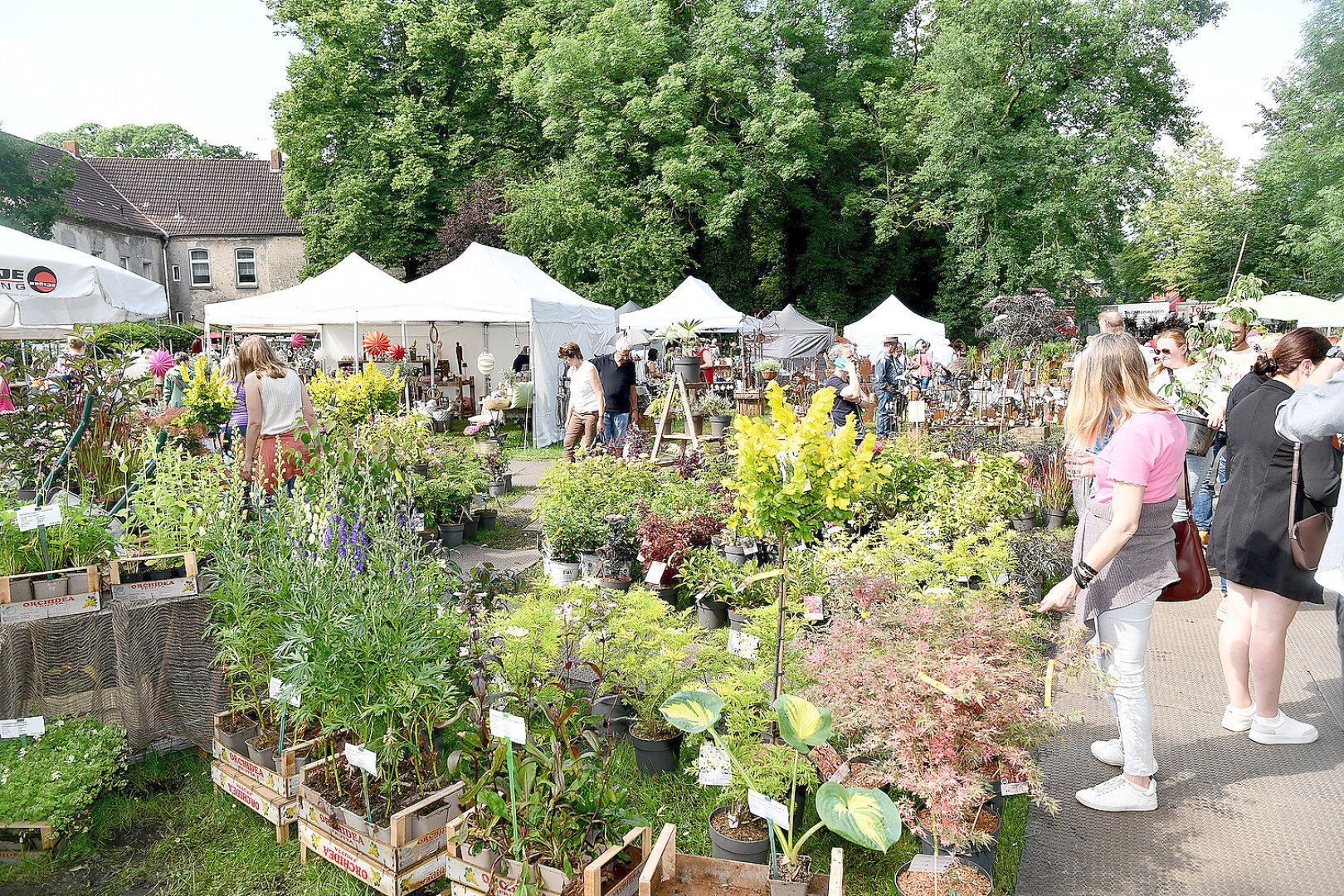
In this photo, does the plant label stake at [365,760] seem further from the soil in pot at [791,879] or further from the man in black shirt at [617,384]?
the man in black shirt at [617,384]

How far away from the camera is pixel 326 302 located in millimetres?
11305

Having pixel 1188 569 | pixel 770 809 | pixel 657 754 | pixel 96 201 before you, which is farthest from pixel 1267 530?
pixel 96 201

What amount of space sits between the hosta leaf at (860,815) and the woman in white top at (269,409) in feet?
12.6

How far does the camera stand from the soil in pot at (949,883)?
2.28 meters

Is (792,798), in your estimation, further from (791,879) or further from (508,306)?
(508,306)

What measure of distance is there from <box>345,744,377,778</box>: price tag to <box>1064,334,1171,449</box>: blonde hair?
96.7 inches

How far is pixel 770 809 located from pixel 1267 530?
7.82 ft

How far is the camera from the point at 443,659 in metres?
2.69

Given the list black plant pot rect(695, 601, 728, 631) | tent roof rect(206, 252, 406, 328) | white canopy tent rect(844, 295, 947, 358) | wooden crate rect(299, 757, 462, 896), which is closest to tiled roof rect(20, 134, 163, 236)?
tent roof rect(206, 252, 406, 328)

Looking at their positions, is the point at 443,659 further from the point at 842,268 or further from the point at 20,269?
the point at 842,268

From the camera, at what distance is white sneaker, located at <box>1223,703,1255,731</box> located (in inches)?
138

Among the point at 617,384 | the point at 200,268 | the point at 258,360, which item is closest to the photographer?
the point at 258,360

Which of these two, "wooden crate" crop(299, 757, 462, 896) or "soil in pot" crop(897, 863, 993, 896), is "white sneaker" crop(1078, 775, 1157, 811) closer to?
"soil in pot" crop(897, 863, 993, 896)

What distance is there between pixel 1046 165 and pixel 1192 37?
506 centimetres
